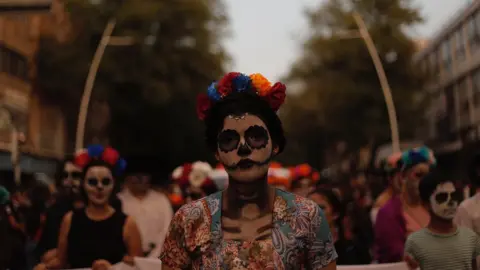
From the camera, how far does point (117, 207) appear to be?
695 cm

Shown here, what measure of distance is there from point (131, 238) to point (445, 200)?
2469 mm

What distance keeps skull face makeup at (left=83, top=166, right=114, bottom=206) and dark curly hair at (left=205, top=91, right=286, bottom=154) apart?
2978 mm

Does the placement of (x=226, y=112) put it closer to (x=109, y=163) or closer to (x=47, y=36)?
(x=109, y=163)

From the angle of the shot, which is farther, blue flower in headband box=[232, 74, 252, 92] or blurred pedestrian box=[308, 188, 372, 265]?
blurred pedestrian box=[308, 188, 372, 265]

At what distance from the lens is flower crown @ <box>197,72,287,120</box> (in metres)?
3.79

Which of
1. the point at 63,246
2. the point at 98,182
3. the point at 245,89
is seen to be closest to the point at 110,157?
the point at 98,182

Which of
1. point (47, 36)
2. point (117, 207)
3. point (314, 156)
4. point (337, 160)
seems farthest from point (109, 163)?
point (337, 160)

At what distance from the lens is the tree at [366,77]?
146ft

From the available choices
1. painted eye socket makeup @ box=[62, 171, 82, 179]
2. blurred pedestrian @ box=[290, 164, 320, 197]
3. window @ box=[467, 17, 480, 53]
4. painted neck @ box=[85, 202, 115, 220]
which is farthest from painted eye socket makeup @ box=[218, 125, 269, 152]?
window @ box=[467, 17, 480, 53]

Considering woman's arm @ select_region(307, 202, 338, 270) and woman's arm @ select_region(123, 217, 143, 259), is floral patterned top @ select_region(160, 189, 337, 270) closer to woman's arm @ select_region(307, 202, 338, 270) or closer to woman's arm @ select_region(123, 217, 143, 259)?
woman's arm @ select_region(307, 202, 338, 270)

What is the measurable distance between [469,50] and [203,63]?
20624mm

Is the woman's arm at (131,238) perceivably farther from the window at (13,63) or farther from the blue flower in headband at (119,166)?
the window at (13,63)

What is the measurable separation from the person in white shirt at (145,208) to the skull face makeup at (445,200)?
4175 millimetres

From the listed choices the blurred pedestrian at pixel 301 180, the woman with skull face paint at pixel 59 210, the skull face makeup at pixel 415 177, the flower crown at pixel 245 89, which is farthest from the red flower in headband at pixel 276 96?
the blurred pedestrian at pixel 301 180
